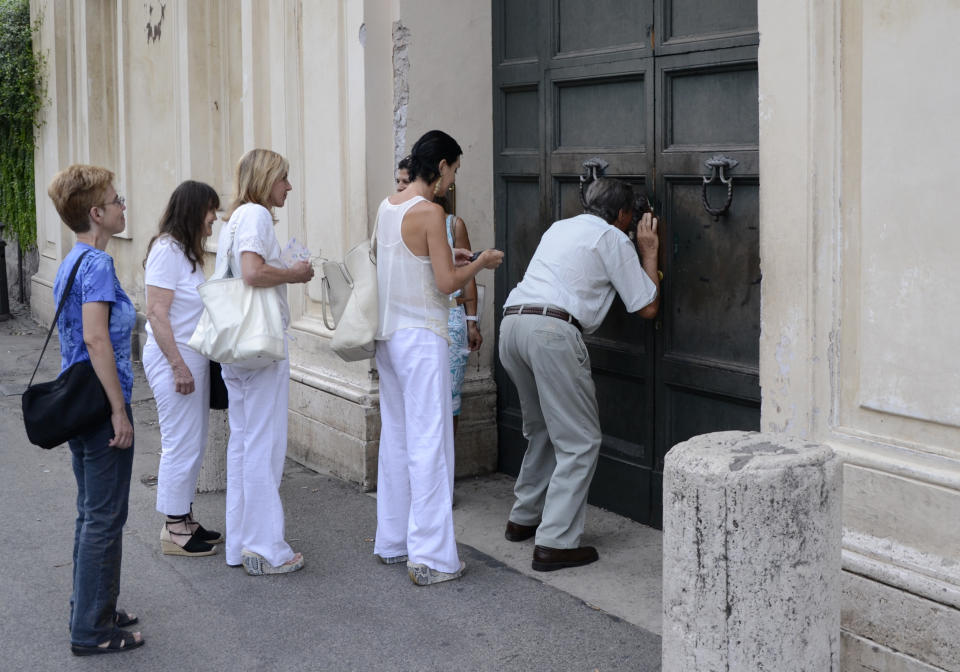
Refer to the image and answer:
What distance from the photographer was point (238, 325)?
4.95m

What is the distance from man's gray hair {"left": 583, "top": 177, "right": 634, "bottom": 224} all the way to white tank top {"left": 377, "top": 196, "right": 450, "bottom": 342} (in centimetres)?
80

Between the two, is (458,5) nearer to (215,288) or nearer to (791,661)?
(215,288)

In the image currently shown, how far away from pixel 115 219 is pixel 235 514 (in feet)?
5.21

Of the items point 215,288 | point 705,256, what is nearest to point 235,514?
point 215,288

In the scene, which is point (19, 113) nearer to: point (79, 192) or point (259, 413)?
point (259, 413)

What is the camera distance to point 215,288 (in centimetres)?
502

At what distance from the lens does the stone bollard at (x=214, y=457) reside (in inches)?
262

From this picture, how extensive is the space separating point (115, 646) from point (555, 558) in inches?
76.9

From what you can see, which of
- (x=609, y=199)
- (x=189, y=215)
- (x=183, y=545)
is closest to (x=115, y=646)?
(x=183, y=545)

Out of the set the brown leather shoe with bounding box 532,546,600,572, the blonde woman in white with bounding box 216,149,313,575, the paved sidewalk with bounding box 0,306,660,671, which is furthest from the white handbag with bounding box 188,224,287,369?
the brown leather shoe with bounding box 532,546,600,572

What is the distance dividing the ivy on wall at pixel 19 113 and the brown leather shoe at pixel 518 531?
11.0 metres

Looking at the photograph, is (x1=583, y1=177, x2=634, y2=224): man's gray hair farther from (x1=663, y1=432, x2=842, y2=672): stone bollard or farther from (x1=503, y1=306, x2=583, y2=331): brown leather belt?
(x1=663, y1=432, x2=842, y2=672): stone bollard

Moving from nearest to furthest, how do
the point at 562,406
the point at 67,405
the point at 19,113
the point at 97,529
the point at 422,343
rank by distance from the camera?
the point at 67,405 < the point at 97,529 < the point at 422,343 < the point at 562,406 < the point at 19,113

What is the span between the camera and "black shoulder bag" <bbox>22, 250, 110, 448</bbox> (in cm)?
412
